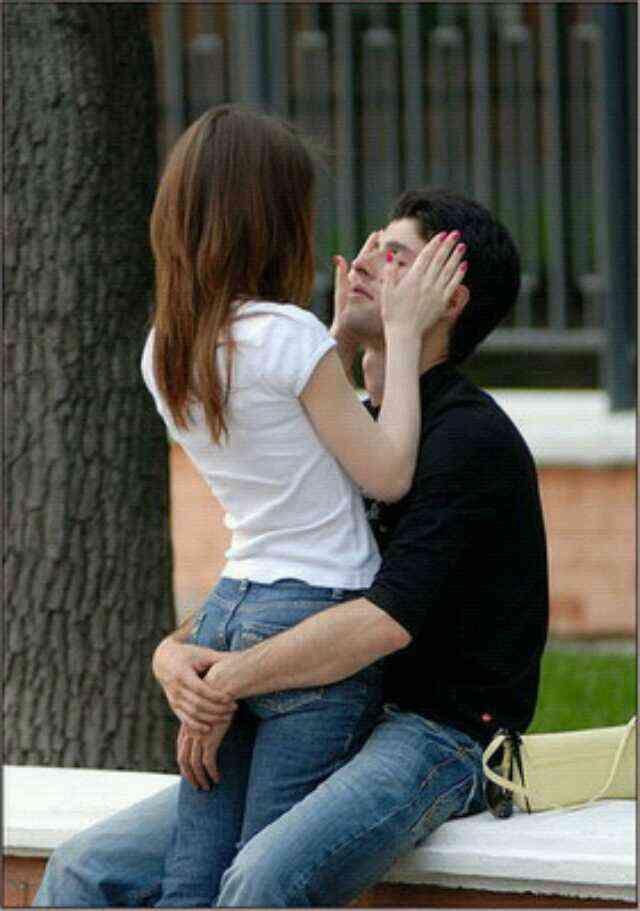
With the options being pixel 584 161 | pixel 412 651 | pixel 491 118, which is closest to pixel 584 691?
pixel 584 161

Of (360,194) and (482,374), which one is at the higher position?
(360,194)

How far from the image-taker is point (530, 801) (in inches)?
120

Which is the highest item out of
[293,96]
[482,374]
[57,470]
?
[293,96]

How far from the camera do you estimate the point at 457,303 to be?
3.02 metres

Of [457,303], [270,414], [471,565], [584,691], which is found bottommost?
[584,691]

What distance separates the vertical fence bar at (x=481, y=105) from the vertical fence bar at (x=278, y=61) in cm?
79

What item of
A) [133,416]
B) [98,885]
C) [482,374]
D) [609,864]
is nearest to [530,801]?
[609,864]

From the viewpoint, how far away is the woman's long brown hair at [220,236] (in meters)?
2.78

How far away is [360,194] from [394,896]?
18.4ft

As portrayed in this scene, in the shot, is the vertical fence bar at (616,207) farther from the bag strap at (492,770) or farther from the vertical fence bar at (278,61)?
the bag strap at (492,770)

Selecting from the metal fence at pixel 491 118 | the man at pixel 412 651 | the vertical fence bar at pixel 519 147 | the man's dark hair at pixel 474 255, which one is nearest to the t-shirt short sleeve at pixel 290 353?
the man at pixel 412 651

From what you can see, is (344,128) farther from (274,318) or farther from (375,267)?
(274,318)

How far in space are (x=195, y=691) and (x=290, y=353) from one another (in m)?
0.51

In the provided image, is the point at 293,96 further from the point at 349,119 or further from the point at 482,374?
the point at 482,374
